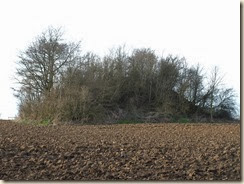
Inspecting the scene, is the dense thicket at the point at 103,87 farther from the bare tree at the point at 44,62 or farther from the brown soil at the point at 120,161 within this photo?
the brown soil at the point at 120,161

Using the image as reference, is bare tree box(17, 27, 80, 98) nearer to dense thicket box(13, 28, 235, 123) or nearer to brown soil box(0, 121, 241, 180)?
dense thicket box(13, 28, 235, 123)

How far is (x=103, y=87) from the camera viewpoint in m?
25.7

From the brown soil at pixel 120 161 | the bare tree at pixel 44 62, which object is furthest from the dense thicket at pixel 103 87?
the brown soil at pixel 120 161

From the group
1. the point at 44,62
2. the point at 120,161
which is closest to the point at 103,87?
the point at 44,62

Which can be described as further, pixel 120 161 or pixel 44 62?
pixel 44 62

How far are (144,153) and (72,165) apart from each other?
2280mm

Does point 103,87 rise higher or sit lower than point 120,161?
higher

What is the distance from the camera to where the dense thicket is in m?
23.5

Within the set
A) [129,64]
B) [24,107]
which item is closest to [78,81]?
[24,107]

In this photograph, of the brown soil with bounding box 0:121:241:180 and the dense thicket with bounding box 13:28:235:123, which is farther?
the dense thicket with bounding box 13:28:235:123

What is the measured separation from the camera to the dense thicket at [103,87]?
23.5m

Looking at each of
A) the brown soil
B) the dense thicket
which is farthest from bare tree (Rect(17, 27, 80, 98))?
the brown soil

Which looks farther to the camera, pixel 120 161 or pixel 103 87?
pixel 103 87

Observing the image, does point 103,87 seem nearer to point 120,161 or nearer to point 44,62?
point 44,62
